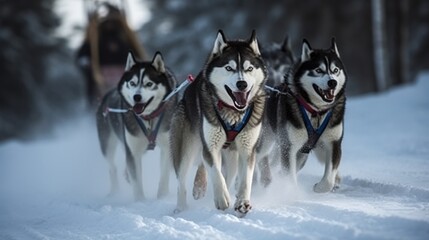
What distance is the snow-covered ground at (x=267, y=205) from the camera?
12.0 ft

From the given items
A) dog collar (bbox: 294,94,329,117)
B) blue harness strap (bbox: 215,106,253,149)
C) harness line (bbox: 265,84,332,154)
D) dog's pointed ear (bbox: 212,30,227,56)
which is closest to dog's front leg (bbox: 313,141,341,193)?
harness line (bbox: 265,84,332,154)

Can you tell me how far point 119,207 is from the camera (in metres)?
5.12

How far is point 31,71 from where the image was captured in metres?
20.3

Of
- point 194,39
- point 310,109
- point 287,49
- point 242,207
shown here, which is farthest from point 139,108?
point 194,39

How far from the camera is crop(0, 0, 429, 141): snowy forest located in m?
17.6

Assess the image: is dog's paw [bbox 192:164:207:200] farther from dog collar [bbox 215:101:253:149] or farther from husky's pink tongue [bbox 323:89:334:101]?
husky's pink tongue [bbox 323:89:334:101]

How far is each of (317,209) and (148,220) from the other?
1.24 metres

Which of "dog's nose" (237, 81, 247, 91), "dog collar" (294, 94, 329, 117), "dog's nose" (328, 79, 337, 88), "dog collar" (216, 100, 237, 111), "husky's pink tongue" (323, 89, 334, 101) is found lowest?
"dog collar" (216, 100, 237, 111)

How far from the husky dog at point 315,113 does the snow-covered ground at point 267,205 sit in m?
0.25

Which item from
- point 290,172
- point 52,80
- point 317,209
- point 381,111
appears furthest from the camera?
point 52,80

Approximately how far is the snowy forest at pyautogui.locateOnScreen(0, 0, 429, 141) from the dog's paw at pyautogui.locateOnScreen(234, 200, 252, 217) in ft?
34.0

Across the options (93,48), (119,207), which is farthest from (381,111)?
(119,207)

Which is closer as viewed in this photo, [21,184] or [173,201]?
[173,201]

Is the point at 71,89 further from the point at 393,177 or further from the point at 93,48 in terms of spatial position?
the point at 393,177
